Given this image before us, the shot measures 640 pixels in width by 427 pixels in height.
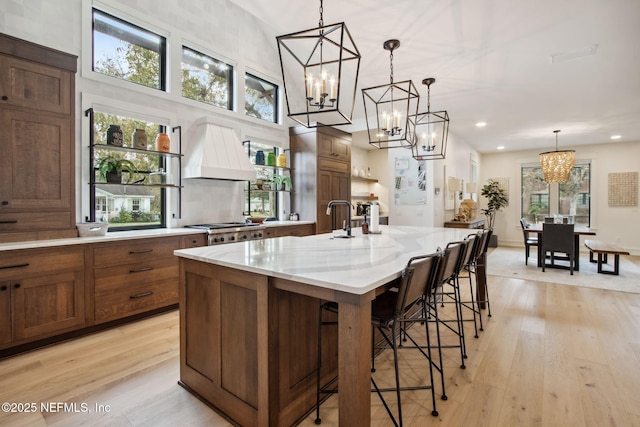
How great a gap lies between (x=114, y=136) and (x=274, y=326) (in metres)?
3.02

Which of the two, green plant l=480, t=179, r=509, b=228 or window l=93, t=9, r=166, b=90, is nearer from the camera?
window l=93, t=9, r=166, b=90

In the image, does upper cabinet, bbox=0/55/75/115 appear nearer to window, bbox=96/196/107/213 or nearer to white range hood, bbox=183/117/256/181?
window, bbox=96/196/107/213

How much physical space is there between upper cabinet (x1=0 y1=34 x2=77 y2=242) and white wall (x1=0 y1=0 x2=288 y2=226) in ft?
1.27

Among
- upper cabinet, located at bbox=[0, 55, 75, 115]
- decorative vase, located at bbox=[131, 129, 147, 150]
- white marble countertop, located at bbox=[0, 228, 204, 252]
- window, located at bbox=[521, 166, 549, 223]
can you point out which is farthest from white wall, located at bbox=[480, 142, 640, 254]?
upper cabinet, located at bbox=[0, 55, 75, 115]

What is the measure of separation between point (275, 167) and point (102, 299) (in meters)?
3.12

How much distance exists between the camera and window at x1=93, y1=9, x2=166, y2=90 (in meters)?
3.53

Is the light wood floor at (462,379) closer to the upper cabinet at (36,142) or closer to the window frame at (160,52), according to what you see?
the upper cabinet at (36,142)

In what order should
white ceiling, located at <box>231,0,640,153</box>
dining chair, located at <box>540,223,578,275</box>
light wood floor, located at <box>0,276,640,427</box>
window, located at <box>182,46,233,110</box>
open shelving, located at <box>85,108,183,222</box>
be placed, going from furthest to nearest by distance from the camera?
dining chair, located at <box>540,223,578,275</box> → window, located at <box>182,46,233,110</box> → open shelving, located at <box>85,108,183,222</box> → white ceiling, located at <box>231,0,640,153</box> → light wood floor, located at <box>0,276,640,427</box>

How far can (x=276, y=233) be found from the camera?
486 centimetres

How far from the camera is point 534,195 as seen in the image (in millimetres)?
9320

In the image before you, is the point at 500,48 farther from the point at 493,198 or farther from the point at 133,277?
the point at 493,198

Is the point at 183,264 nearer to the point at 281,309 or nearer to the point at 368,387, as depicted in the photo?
the point at 281,309

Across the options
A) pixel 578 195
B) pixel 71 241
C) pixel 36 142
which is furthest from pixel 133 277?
pixel 578 195

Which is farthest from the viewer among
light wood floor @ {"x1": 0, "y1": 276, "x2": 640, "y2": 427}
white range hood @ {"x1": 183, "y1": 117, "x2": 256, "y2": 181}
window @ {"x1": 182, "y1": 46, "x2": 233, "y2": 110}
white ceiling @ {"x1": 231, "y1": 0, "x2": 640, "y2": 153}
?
window @ {"x1": 182, "y1": 46, "x2": 233, "y2": 110}
